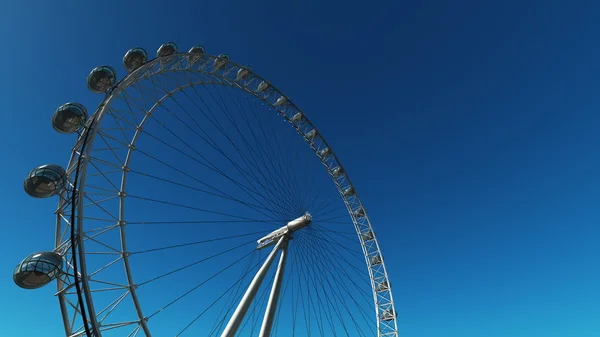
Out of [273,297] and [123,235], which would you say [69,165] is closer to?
[123,235]

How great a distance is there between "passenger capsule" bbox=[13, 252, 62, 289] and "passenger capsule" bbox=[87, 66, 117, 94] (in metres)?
→ 8.24

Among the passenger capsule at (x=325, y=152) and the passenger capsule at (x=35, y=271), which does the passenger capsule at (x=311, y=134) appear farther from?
the passenger capsule at (x=35, y=271)

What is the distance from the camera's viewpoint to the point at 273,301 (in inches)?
771

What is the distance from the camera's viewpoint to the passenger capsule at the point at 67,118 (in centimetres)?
1363

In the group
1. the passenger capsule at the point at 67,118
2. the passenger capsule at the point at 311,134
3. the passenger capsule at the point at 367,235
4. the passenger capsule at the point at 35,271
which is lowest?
the passenger capsule at the point at 35,271

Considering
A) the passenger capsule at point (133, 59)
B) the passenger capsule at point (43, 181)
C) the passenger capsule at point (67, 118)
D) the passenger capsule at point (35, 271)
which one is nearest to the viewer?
the passenger capsule at point (35, 271)

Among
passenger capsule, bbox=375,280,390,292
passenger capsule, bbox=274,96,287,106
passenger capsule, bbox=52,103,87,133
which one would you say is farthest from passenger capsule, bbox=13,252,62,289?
passenger capsule, bbox=375,280,390,292

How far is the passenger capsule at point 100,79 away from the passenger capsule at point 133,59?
8.02 ft

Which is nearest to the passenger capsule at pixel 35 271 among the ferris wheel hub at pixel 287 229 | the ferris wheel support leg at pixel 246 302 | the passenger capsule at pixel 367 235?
the ferris wheel support leg at pixel 246 302

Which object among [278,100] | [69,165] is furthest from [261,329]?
[278,100]

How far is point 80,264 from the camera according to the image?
11.6 meters

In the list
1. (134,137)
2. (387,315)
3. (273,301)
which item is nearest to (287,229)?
(273,301)

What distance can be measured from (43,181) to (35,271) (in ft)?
10.3

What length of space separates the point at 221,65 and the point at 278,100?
779cm
